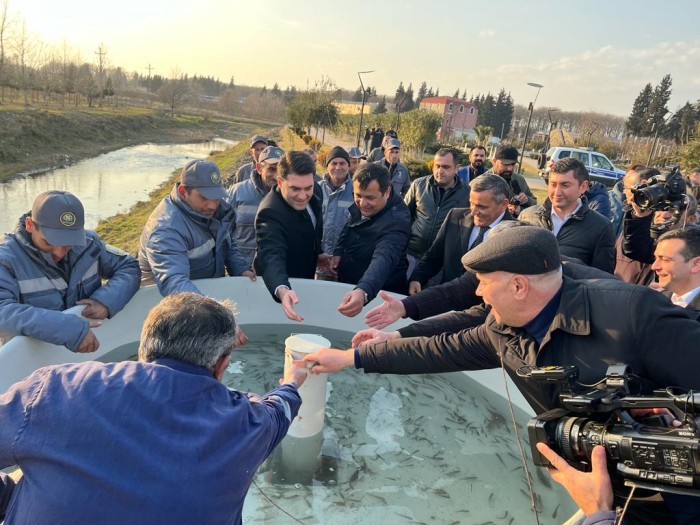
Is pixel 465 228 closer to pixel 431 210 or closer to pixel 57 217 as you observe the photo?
pixel 431 210

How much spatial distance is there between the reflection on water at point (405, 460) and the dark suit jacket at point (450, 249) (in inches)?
34.4

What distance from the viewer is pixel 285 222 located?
386cm

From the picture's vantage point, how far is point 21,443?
4.19ft

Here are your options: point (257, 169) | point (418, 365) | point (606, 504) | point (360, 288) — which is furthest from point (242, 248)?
point (606, 504)

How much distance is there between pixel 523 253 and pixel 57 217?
2.44m

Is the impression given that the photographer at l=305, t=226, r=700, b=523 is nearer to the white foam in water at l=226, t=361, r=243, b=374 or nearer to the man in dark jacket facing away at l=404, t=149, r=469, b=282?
the white foam in water at l=226, t=361, r=243, b=374

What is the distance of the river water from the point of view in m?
12.9

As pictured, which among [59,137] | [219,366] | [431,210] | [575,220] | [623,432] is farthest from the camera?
[59,137]

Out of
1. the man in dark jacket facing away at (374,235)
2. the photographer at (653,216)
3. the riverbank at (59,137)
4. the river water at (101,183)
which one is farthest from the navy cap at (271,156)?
the riverbank at (59,137)

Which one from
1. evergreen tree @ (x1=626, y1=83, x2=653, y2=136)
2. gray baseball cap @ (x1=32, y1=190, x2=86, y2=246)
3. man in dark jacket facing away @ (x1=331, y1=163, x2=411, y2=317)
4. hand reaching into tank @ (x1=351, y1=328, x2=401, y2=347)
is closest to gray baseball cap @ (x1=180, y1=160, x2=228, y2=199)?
gray baseball cap @ (x1=32, y1=190, x2=86, y2=246)

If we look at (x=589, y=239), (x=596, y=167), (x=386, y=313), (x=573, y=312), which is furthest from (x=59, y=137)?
(x=573, y=312)

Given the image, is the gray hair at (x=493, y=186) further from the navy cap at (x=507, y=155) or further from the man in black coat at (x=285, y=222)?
the navy cap at (x=507, y=155)

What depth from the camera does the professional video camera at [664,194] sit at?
3369mm

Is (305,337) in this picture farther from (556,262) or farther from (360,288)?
(556,262)
